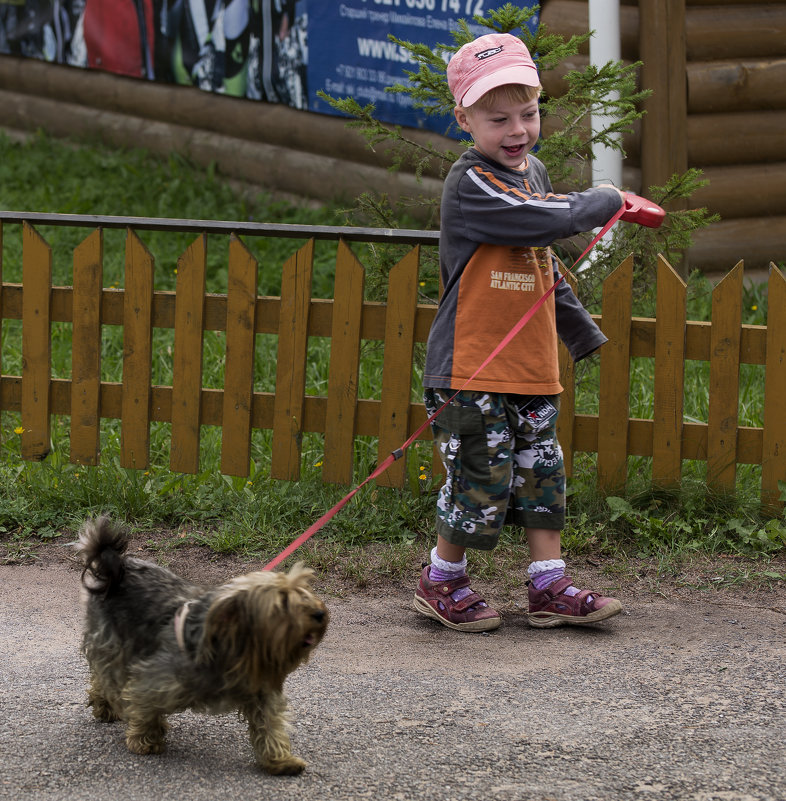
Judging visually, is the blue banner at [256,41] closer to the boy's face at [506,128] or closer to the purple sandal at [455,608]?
the boy's face at [506,128]

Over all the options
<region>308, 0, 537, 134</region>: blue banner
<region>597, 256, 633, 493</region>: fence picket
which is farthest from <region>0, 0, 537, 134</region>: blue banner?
<region>597, 256, 633, 493</region>: fence picket

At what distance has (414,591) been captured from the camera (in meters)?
3.90

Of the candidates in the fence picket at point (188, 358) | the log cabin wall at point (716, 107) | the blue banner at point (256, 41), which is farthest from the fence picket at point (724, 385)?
the blue banner at point (256, 41)

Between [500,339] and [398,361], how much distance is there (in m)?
1.09

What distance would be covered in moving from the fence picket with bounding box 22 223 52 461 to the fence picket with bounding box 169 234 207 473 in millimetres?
645

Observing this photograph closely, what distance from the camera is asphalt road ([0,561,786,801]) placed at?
8.27 ft

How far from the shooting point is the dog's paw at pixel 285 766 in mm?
2547

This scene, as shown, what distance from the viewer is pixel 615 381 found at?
14.1 feet

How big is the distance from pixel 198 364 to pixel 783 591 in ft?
8.50

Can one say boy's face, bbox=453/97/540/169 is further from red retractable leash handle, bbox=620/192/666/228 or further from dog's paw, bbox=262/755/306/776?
dog's paw, bbox=262/755/306/776

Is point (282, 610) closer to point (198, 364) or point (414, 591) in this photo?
point (414, 591)

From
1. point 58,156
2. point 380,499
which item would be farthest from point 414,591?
point 58,156

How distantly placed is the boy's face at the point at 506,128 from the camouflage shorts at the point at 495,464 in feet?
2.52

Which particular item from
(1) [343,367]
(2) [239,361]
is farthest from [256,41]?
(1) [343,367]
